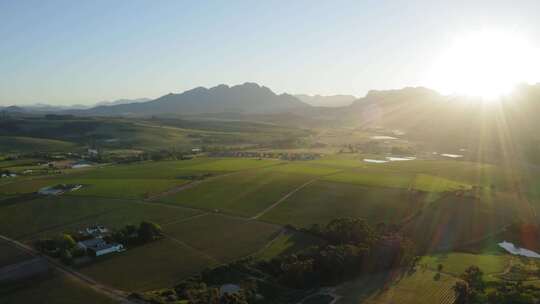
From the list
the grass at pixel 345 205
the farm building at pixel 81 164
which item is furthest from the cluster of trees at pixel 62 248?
the farm building at pixel 81 164

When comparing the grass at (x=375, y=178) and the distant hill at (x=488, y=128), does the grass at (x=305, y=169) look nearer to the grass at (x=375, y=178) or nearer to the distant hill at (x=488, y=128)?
the grass at (x=375, y=178)

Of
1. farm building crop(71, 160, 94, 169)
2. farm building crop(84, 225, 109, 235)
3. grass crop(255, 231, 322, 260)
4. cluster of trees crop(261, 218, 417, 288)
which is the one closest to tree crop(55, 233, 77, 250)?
farm building crop(84, 225, 109, 235)

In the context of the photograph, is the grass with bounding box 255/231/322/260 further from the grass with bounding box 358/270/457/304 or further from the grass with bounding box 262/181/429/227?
the grass with bounding box 358/270/457/304

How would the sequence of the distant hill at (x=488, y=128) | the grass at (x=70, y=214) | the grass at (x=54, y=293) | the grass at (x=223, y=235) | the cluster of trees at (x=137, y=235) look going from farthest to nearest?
1. the distant hill at (x=488, y=128)
2. the grass at (x=70, y=214)
3. the cluster of trees at (x=137, y=235)
4. the grass at (x=223, y=235)
5. the grass at (x=54, y=293)

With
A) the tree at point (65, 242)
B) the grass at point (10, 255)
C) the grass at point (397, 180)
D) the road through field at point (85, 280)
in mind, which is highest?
the grass at point (397, 180)

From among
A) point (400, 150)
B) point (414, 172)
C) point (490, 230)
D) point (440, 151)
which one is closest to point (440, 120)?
point (440, 151)

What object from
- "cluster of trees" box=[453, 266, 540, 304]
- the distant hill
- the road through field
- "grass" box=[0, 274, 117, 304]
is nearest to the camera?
"grass" box=[0, 274, 117, 304]
